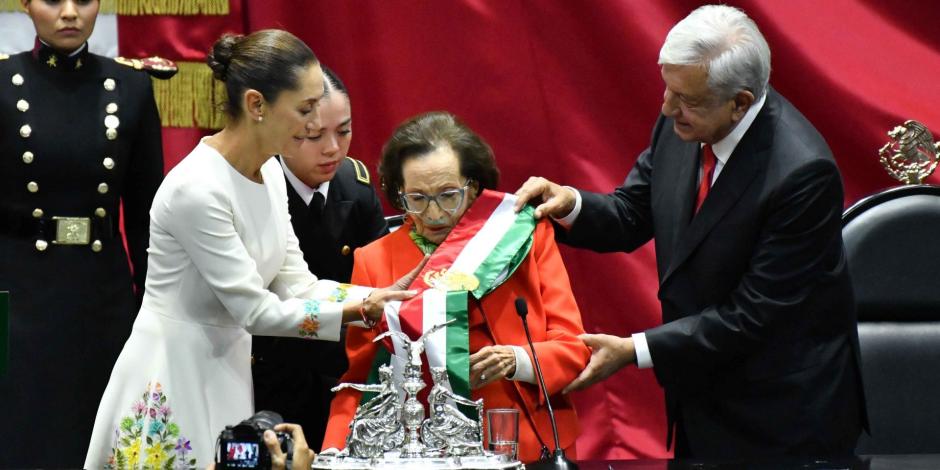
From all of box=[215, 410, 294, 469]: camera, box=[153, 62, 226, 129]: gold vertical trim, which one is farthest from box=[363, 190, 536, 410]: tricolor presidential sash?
box=[153, 62, 226, 129]: gold vertical trim

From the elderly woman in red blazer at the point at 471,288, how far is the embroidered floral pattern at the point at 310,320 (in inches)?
5.0

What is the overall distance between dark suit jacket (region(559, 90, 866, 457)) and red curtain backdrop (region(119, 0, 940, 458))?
1.04 meters

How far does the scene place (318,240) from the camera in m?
3.03

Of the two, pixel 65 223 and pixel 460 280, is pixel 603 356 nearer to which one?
pixel 460 280

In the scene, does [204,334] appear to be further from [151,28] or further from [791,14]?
[791,14]

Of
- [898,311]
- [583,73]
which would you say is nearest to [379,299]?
[898,311]

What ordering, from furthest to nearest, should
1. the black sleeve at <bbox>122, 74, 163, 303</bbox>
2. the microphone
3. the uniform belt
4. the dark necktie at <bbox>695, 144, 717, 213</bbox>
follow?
the black sleeve at <bbox>122, 74, 163, 303</bbox>
the uniform belt
the dark necktie at <bbox>695, 144, 717, 213</bbox>
the microphone

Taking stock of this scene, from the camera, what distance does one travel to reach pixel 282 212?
2.66 meters

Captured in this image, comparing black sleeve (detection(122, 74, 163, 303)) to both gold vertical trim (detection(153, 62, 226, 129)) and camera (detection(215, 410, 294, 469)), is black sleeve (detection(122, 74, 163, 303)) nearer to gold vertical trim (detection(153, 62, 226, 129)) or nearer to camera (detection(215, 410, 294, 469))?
gold vertical trim (detection(153, 62, 226, 129))

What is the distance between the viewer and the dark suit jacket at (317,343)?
9.73 ft

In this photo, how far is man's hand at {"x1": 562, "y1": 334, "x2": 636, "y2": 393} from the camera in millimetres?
2641

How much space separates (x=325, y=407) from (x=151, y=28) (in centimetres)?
140

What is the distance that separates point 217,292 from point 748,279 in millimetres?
1126

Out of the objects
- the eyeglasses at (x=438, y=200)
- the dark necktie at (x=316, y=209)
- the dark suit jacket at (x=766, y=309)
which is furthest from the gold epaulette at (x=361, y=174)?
the dark suit jacket at (x=766, y=309)
